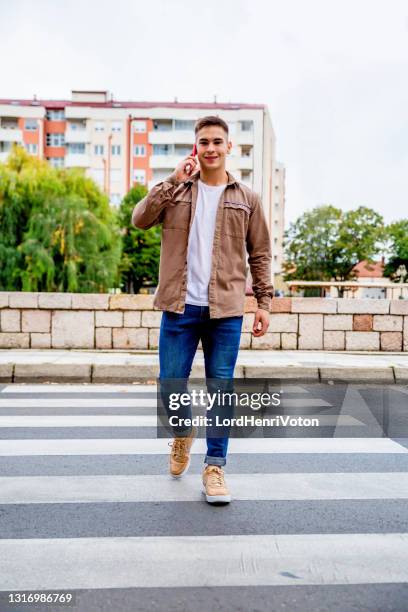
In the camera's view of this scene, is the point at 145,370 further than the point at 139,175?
No

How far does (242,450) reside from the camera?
15.9ft

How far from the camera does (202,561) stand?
2.77m

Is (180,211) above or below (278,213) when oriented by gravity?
below

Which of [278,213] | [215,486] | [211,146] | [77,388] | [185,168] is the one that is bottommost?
[77,388]

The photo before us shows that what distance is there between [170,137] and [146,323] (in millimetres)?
59659

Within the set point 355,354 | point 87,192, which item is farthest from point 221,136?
point 87,192

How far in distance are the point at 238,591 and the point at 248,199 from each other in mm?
2070

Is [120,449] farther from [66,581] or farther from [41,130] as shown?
[41,130]

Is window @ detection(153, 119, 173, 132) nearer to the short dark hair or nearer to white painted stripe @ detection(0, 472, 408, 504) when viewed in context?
the short dark hair

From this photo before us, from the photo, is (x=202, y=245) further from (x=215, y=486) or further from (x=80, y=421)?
(x=80, y=421)

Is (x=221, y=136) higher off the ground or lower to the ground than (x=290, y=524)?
higher

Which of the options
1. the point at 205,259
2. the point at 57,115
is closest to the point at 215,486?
the point at 205,259

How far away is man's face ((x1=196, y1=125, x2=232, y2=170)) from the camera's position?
359cm

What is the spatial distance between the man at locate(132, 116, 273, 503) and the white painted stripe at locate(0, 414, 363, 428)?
2.19 metres
